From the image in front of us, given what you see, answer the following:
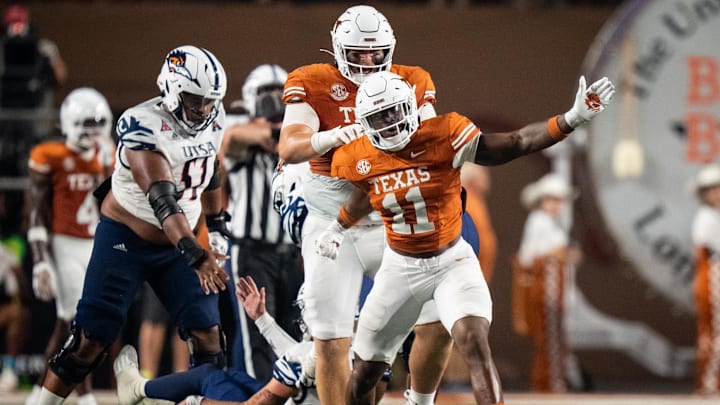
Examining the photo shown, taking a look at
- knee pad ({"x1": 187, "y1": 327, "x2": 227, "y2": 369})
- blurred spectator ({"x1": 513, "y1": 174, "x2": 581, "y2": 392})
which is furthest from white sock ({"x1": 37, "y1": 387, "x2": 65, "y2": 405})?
blurred spectator ({"x1": 513, "y1": 174, "x2": 581, "y2": 392})

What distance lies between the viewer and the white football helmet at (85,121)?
24.8ft

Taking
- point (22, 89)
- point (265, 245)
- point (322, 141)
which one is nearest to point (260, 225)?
point (265, 245)

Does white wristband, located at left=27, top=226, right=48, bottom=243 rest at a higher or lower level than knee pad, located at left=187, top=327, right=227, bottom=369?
higher

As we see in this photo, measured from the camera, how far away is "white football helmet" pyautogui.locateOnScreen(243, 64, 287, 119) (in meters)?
6.26

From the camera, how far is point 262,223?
6.44m

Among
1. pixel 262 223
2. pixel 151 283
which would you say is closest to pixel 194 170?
pixel 151 283

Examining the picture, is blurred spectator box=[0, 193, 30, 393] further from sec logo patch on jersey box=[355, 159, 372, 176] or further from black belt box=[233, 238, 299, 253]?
sec logo patch on jersey box=[355, 159, 372, 176]

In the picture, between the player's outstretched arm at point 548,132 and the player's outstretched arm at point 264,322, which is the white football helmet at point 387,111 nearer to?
the player's outstretched arm at point 548,132

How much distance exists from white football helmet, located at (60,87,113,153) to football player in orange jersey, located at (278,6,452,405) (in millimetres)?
2704

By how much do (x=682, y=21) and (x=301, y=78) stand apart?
6.01m

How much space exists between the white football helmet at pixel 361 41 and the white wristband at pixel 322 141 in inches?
15.6

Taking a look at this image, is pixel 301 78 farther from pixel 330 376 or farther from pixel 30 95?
pixel 30 95

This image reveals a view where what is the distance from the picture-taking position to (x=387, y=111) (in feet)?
15.5

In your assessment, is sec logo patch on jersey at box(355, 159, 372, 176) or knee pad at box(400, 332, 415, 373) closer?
sec logo patch on jersey at box(355, 159, 372, 176)
